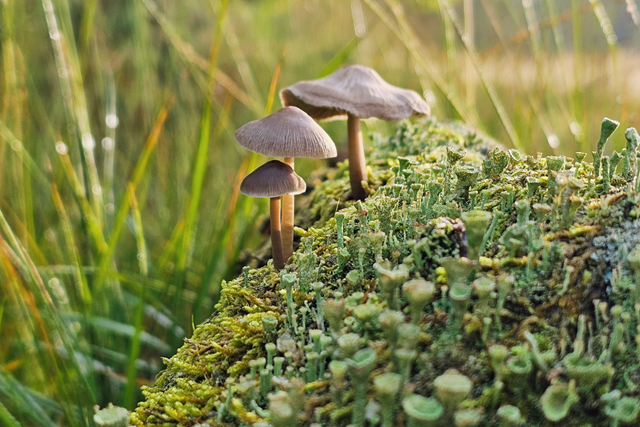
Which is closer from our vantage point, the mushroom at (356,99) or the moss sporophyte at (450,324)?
the moss sporophyte at (450,324)

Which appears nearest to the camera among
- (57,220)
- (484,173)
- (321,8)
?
(484,173)

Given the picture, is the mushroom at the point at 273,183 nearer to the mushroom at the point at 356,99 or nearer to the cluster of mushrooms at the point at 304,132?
the cluster of mushrooms at the point at 304,132

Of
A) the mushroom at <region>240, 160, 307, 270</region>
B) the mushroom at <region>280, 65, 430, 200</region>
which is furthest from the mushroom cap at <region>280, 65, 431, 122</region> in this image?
the mushroom at <region>240, 160, 307, 270</region>

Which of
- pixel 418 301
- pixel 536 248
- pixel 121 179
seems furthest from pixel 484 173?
pixel 121 179

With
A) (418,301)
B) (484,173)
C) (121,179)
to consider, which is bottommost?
(418,301)

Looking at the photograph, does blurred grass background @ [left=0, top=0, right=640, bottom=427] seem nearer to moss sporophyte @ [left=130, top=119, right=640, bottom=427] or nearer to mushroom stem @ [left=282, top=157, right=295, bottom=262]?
mushroom stem @ [left=282, top=157, right=295, bottom=262]

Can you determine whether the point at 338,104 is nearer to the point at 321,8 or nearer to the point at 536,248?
the point at 536,248

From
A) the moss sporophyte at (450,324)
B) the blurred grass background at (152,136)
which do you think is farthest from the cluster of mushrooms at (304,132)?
the blurred grass background at (152,136)
